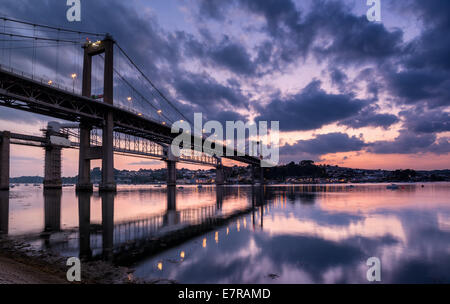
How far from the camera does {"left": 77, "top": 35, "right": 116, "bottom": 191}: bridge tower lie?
141ft

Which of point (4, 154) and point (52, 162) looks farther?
point (52, 162)

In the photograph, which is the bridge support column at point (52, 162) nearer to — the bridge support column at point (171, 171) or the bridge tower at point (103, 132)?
the bridge tower at point (103, 132)

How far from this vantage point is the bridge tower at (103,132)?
43031mm

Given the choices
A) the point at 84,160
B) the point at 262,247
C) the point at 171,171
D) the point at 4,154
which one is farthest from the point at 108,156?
the point at 171,171

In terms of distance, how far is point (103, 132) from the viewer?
4431 cm

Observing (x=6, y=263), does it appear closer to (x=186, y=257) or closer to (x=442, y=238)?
(x=186, y=257)

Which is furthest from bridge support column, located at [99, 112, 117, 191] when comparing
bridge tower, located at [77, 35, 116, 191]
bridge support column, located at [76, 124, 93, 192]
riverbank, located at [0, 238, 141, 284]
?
riverbank, located at [0, 238, 141, 284]

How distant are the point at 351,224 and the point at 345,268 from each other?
970cm

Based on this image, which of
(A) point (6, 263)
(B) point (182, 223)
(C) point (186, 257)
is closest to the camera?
(A) point (6, 263)

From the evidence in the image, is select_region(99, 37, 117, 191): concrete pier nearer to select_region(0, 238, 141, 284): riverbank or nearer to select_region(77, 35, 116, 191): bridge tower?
select_region(77, 35, 116, 191): bridge tower

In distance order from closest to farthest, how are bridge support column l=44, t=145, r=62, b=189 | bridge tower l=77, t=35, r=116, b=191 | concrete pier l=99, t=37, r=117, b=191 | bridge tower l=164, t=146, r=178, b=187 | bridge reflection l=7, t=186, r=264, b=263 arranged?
bridge reflection l=7, t=186, r=264, b=263, concrete pier l=99, t=37, r=117, b=191, bridge tower l=77, t=35, r=116, b=191, bridge support column l=44, t=145, r=62, b=189, bridge tower l=164, t=146, r=178, b=187

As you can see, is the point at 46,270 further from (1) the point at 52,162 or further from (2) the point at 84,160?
(1) the point at 52,162
